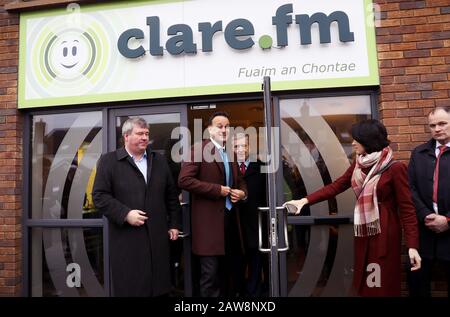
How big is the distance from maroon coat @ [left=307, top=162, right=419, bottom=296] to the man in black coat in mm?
1616

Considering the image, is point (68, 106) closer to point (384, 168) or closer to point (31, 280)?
point (31, 280)

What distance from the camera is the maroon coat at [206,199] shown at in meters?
3.03

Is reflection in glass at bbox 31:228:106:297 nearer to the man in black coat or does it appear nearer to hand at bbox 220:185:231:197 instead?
the man in black coat

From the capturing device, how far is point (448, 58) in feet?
11.1

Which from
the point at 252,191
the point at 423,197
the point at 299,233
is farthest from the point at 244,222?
the point at 423,197

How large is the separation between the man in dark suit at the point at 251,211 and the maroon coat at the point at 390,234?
3.27 feet

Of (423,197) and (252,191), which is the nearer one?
(423,197)

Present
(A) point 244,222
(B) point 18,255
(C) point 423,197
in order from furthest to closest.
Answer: (B) point 18,255 < (A) point 244,222 < (C) point 423,197

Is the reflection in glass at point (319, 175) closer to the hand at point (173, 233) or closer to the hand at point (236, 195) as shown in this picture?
the hand at point (236, 195)

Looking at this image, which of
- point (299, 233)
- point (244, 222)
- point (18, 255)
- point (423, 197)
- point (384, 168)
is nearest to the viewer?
point (384, 168)

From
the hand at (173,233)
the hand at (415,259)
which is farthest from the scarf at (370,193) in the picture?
the hand at (173,233)

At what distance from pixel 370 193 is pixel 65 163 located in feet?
10.4

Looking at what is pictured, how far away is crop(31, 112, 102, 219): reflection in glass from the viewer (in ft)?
12.8

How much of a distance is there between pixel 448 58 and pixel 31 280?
4923 mm
